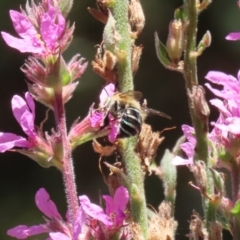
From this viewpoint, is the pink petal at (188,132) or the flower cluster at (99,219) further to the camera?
the pink petal at (188,132)

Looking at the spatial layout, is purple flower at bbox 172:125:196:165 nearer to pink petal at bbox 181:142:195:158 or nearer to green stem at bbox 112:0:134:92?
pink petal at bbox 181:142:195:158

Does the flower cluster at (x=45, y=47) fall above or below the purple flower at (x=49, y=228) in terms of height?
above

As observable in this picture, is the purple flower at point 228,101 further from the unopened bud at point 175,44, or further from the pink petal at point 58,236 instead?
the pink petal at point 58,236

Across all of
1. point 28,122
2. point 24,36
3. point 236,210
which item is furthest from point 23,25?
point 236,210

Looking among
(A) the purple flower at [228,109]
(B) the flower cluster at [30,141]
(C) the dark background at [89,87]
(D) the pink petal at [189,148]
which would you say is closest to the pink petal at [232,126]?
(A) the purple flower at [228,109]

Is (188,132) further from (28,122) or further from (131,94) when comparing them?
(28,122)

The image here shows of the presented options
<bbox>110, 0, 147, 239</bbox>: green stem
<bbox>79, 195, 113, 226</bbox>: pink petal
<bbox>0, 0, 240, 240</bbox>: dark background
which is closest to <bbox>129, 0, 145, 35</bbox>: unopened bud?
<bbox>110, 0, 147, 239</bbox>: green stem
